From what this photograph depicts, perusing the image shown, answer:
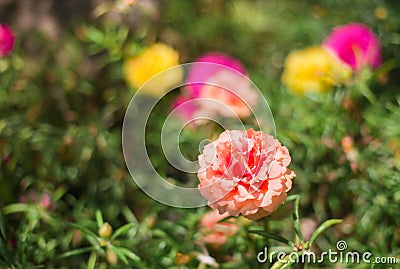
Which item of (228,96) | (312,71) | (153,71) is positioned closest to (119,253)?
(228,96)

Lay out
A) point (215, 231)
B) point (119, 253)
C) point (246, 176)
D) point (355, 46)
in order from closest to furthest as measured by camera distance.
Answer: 1. point (246, 176)
2. point (119, 253)
3. point (215, 231)
4. point (355, 46)

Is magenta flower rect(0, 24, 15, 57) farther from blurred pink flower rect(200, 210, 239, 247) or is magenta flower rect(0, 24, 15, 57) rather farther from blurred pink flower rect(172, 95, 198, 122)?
blurred pink flower rect(200, 210, 239, 247)

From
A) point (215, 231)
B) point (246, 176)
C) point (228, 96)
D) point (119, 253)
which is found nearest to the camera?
point (246, 176)

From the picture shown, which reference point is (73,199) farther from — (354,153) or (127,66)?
(354,153)

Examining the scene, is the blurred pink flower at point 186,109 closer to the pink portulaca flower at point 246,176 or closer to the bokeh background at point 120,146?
the bokeh background at point 120,146

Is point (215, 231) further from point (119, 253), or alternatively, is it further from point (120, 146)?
point (120, 146)

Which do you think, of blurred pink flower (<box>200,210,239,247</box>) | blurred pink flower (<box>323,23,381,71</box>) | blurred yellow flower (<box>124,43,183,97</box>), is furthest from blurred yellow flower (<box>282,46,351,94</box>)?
blurred pink flower (<box>200,210,239,247</box>)

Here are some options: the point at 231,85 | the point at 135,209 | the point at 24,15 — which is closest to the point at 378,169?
the point at 231,85
